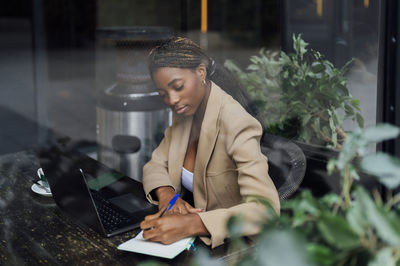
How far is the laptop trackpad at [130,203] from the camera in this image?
1.86 metres

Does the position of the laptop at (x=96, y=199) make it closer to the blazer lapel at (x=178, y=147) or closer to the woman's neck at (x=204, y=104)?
the blazer lapel at (x=178, y=147)

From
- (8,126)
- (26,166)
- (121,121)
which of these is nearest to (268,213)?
(26,166)

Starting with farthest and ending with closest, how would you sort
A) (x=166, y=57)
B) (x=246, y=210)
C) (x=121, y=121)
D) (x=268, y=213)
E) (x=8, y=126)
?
(x=8, y=126)
(x=121, y=121)
(x=166, y=57)
(x=246, y=210)
(x=268, y=213)

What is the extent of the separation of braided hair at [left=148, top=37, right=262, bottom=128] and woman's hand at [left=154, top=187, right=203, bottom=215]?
1.30 feet

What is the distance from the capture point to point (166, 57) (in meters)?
1.84

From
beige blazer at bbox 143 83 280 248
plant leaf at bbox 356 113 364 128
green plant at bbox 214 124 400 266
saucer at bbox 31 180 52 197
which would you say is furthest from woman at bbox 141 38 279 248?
green plant at bbox 214 124 400 266

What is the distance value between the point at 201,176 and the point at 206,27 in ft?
13.0

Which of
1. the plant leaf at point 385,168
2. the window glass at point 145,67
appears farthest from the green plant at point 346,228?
the window glass at point 145,67

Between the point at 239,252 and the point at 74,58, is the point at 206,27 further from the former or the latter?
the point at 239,252

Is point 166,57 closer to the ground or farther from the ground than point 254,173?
farther from the ground

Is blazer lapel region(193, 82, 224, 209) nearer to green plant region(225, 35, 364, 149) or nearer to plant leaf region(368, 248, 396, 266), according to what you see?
green plant region(225, 35, 364, 149)

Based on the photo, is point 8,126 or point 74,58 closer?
point 8,126

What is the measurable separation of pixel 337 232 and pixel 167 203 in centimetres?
123

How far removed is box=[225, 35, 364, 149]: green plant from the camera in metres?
2.35
